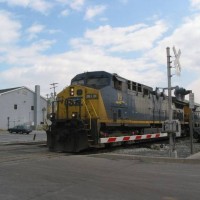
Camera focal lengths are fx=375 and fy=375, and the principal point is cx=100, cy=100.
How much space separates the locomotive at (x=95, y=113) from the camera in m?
17.5

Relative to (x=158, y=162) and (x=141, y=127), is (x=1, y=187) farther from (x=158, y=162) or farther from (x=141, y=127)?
(x=141, y=127)

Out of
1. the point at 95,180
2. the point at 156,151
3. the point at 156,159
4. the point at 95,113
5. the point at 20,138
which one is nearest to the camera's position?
the point at 95,180

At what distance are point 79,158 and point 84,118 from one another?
3.40 metres

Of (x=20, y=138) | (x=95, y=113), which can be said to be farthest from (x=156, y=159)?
(x=20, y=138)

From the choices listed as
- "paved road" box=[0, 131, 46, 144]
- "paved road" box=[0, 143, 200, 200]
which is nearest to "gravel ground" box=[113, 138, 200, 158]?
"paved road" box=[0, 143, 200, 200]

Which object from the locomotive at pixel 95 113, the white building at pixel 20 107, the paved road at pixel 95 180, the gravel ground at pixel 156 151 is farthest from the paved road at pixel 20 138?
the white building at pixel 20 107

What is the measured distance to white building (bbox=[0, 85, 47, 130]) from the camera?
261 ft

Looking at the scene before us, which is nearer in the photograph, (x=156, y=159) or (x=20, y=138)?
(x=156, y=159)

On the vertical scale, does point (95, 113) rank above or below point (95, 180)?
above

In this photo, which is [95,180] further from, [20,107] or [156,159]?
[20,107]

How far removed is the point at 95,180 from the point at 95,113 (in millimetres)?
8190

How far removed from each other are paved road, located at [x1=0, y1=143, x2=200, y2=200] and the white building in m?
63.9

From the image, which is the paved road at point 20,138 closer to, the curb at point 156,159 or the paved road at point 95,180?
the curb at point 156,159

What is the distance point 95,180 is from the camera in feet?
32.5
